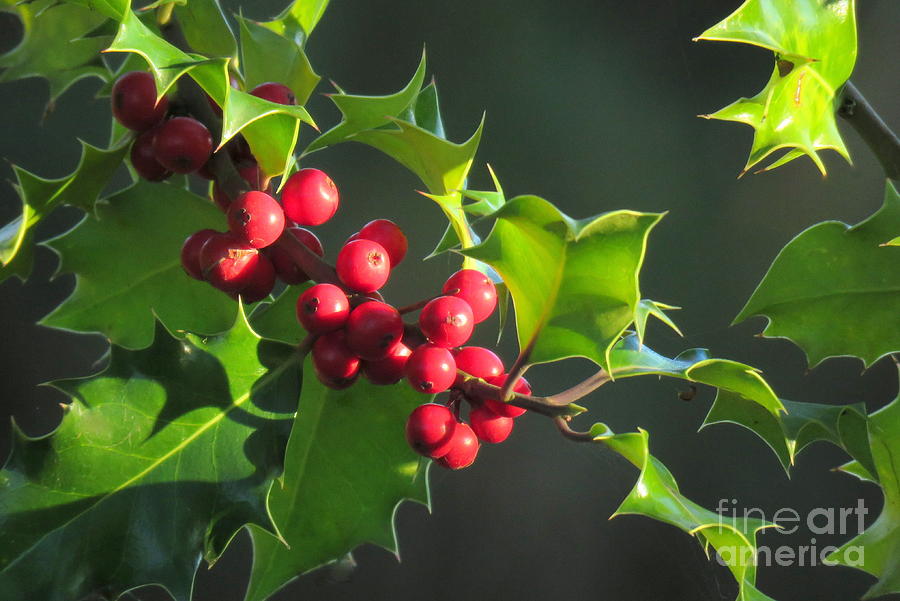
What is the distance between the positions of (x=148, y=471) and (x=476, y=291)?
0.66ft

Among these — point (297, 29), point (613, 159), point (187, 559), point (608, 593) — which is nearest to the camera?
point (187, 559)

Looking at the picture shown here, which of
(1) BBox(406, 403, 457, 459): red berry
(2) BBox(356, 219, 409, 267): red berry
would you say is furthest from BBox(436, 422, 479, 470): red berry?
(2) BBox(356, 219, 409, 267): red berry

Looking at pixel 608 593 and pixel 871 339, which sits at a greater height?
pixel 871 339

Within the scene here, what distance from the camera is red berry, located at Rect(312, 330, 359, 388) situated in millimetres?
476

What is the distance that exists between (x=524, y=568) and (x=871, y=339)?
2.06 feet

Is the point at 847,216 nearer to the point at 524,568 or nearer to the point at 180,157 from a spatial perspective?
the point at 524,568

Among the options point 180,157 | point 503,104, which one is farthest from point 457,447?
point 503,104

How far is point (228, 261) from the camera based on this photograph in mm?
485

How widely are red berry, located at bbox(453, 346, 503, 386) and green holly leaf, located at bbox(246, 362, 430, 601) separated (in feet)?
0.24

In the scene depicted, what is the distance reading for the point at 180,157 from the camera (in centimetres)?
51

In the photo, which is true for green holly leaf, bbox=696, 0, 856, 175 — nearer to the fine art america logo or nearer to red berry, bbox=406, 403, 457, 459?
red berry, bbox=406, 403, 457, 459

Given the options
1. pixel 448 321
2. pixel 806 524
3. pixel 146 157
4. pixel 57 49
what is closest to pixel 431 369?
pixel 448 321

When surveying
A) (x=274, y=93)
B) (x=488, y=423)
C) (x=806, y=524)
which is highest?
(x=274, y=93)

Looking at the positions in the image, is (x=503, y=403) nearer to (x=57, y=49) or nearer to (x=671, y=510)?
(x=671, y=510)
